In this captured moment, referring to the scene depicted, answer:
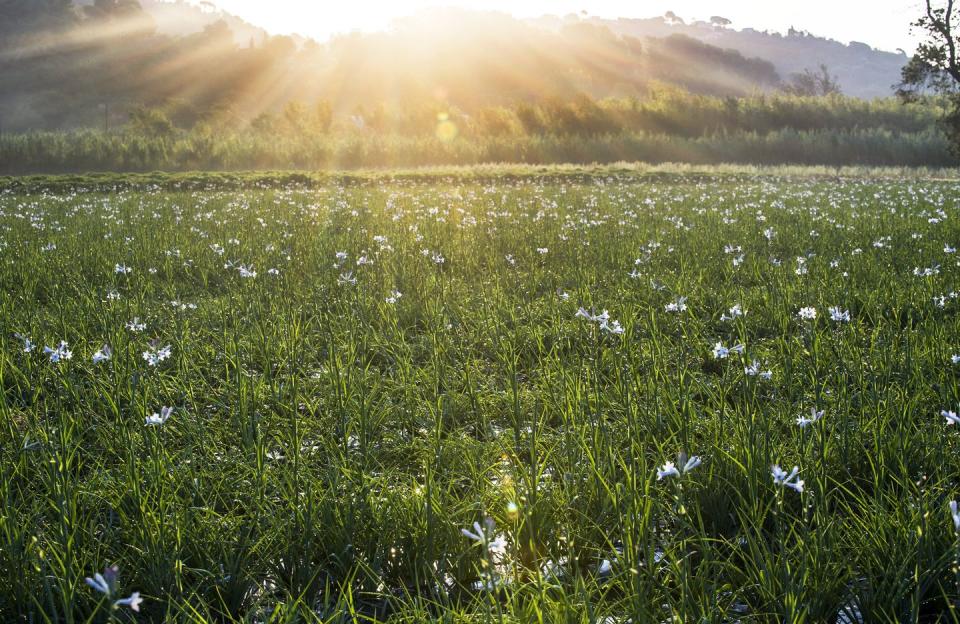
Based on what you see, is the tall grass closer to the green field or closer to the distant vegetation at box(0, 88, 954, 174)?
the distant vegetation at box(0, 88, 954, 174)

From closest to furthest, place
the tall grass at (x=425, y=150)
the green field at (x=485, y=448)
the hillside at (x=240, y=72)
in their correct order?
1. the green field at (x=485, y=448)
2. the tall grass at (x=425, y=150)
3. the hillside at (x=240, y=72)

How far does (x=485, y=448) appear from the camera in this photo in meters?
2.98

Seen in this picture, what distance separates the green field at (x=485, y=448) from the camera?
6.43 ft

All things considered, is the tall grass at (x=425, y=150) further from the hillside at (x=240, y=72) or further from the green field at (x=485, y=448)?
the green field at (x=485, y=448)

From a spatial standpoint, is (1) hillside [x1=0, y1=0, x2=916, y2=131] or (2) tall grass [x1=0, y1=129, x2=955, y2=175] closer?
(2) tall grass [x1=0, y1=129, x2=955, y2=175]

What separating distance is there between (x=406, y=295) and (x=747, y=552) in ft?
14.0

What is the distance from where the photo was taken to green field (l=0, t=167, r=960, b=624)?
196 cm

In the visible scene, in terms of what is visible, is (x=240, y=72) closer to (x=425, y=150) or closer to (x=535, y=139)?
(x=425, y=150)

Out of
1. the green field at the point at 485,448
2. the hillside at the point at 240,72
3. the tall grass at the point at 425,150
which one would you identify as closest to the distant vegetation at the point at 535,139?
the tall grass at the point at 425,150

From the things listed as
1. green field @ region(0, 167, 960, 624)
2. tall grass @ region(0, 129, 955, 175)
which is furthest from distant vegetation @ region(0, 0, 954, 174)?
green field @ region(0, 167, 960, 624)

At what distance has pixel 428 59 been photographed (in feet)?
A: 435

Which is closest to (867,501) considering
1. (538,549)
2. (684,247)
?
(538,549)

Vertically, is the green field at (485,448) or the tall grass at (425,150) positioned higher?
the tall grass at (425,150)

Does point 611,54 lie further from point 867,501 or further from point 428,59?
point 867,501
